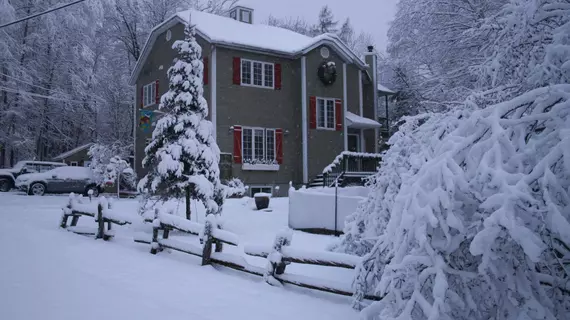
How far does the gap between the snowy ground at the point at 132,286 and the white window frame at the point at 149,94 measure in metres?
14.2

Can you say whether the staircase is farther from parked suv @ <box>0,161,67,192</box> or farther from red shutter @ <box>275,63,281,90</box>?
parked suv @ <box>0,161,67,192</box>

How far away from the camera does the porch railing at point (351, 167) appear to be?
56.9 feet

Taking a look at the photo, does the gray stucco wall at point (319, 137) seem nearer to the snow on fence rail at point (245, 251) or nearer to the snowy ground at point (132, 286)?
the snowy ground at point (132, 286)

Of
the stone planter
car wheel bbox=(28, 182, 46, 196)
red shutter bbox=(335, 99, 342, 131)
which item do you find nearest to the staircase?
red shutter bbox=(335, 99, 342, 131)

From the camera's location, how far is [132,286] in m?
6.02

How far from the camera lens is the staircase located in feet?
56.6

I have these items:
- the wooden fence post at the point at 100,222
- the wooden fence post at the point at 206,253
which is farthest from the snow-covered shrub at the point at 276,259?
the wooden fence post at the point at 100,222

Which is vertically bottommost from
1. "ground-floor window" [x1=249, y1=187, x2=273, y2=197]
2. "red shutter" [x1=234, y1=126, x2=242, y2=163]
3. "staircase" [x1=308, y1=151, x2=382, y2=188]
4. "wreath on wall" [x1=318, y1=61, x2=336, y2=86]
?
"ground-floor window" [x1=249, y1=187, x2=273, y2=197]

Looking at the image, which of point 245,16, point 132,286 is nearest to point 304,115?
point 245,16

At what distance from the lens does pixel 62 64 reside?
28891mm

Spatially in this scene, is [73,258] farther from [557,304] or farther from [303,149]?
[303,149]

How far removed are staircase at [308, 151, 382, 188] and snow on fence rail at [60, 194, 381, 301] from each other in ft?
28.3

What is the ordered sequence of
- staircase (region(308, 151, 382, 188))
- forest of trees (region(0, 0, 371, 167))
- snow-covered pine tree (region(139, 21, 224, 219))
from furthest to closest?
forest of trees (region(0, 0, 371, 167)), staircase (region(308, 151, 382, 188)), snow-covered pine tree (region(139, 21, 224, 219))

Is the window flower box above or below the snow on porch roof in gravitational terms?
below
